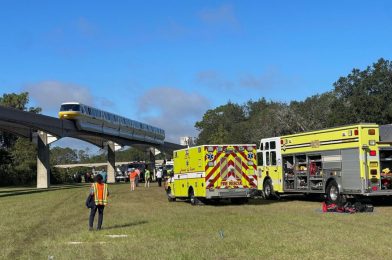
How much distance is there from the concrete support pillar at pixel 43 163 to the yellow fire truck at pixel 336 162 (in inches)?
Result: 1405

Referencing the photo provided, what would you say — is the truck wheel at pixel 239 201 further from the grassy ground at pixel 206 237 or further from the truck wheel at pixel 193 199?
the grassy ground at pixel 206 237

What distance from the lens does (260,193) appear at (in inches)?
1083

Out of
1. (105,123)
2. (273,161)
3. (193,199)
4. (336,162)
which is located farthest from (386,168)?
(105,123)

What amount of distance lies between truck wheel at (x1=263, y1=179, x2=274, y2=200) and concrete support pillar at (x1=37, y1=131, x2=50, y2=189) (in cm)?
3454

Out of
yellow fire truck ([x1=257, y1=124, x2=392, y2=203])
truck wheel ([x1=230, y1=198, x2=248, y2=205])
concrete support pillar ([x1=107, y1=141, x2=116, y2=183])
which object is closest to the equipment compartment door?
yellow fire truck ([x1=257, y1=124, x2=392, y2=203])

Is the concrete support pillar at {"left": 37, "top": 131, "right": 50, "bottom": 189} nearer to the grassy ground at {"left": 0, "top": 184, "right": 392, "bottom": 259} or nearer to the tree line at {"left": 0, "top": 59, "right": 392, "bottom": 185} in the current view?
the tree line at {"left": 0, "top": 59, "right": 392, "bottom": 185}

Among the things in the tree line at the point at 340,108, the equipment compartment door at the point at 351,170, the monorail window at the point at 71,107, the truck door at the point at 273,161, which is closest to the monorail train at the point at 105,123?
the monorail window at the point at 71,107

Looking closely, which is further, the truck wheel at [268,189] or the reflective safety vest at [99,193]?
the truck wheel at [268,189]

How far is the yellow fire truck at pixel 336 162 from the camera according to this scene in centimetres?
2017

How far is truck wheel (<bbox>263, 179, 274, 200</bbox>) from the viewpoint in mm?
27003

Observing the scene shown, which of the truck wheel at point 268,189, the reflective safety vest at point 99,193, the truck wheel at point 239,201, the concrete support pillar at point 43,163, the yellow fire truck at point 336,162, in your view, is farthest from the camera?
the concrete support pillar at point 43,163

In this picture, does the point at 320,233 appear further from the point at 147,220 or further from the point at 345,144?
the point at 345,144

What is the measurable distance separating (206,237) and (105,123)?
5201 cm

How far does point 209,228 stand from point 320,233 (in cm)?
304
